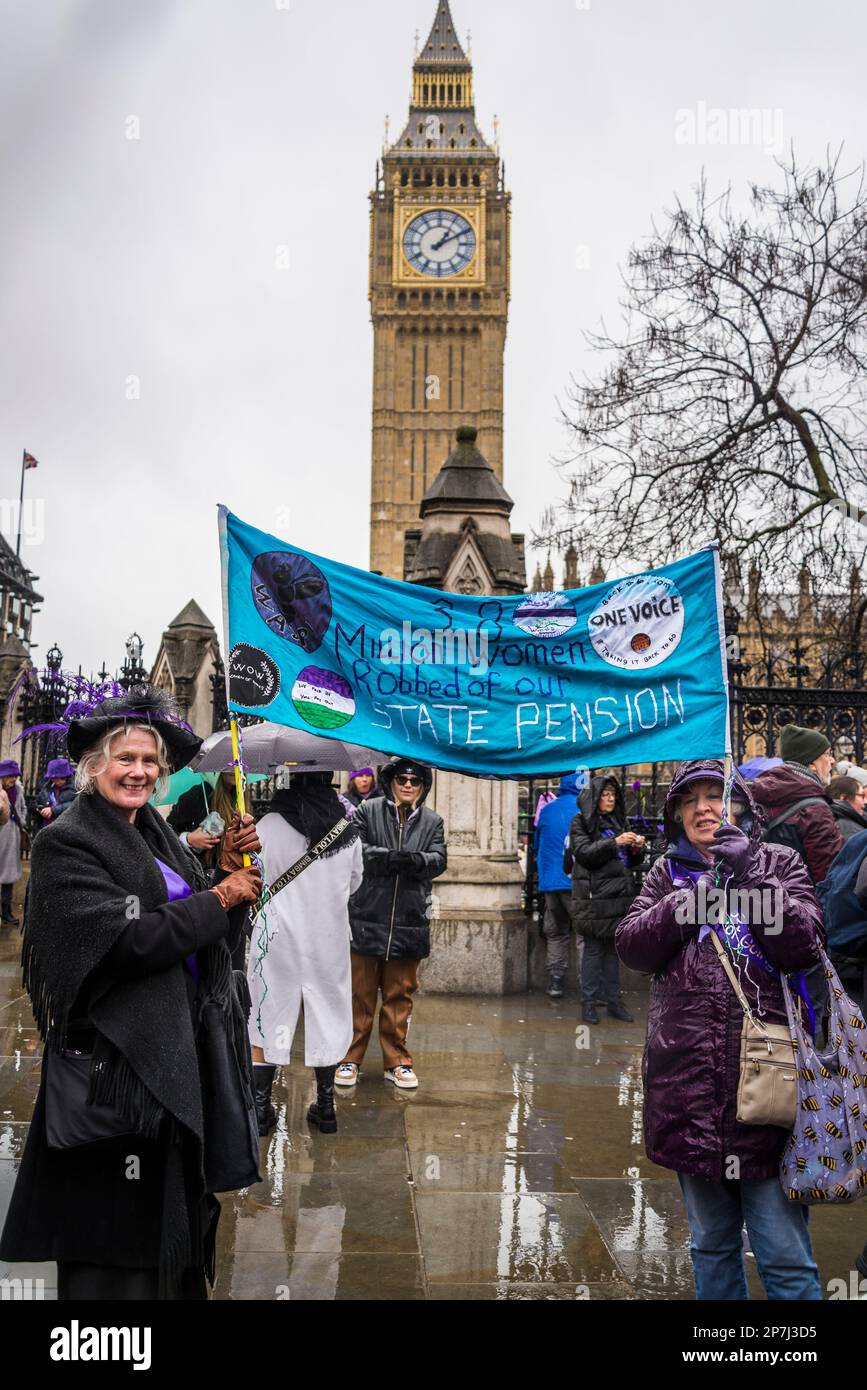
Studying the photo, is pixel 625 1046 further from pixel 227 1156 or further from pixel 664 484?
pixel 664 484

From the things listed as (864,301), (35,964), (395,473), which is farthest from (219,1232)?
(395,473)

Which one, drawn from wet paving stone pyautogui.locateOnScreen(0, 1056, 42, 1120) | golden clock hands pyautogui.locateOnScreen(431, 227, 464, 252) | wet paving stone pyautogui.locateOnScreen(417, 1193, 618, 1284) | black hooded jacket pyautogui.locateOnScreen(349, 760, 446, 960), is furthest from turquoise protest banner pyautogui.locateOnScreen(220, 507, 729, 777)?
golden clock hands pyautogui.locateOnScreen(431, 227, 464, 252)

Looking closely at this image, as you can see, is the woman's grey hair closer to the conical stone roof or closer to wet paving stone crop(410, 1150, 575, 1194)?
wet paving stone crop(410, 1150, 575, 1194)

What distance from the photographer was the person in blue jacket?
8914 millimetres

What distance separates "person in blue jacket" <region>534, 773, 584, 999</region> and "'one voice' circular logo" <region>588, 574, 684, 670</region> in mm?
4308

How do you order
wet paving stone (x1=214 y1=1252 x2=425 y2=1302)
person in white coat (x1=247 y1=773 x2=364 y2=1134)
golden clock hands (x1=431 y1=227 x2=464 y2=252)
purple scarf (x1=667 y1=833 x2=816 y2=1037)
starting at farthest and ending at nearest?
golden clock hands (x1=431 y1=227 x2=464 y2=252) → person in white coat (x1=247 y1=773 x2=364 y2=1134) → wet paving stone (x1=214 y1=1252 x2=425 y2=1302) → purple scarf (x1=667 y1=833 x2=816 y2=1037)

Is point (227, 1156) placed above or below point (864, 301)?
below

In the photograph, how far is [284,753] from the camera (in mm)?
5500

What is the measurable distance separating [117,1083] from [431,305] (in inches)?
3173

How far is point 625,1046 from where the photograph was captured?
295 inches

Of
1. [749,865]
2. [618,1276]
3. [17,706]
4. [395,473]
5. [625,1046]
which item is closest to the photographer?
[749,865]

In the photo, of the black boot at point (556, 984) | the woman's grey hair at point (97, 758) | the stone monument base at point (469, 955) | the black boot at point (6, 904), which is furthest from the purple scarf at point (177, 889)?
the black boot at point (6, 904)

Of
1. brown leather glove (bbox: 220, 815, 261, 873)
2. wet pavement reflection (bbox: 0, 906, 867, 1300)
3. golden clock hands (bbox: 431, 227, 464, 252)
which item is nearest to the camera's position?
brown leather glove (bbox: 220, 815, 261, 873)
